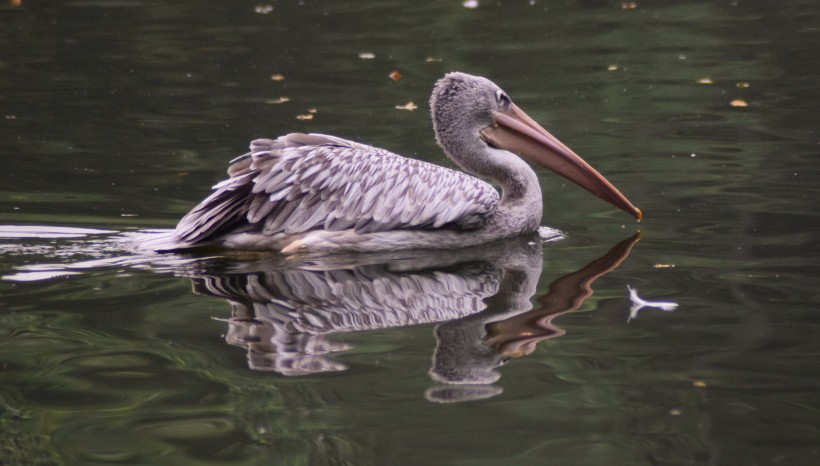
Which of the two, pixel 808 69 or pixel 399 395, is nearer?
pixel 399 395

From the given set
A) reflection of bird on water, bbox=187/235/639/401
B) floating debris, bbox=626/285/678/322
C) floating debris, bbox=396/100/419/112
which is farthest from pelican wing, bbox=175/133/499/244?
floating debris, bbox=396/100/419/112

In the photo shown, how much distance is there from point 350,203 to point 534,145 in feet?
4.27

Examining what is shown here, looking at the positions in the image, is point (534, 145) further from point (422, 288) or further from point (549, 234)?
point (422, 288)

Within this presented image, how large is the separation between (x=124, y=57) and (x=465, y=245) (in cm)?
674

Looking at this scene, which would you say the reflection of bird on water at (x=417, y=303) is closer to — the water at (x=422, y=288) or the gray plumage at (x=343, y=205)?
the water at (x=422, y=288)

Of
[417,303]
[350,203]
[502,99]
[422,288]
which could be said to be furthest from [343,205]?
[417,303]

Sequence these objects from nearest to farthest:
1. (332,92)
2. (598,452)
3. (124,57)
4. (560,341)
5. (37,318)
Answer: (598,452) → (560,341) → (37,318) → (332,92) → (124,57)

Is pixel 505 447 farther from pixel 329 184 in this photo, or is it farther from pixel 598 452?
pixel 329 184

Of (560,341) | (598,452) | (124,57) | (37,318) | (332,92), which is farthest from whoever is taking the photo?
(124,57)

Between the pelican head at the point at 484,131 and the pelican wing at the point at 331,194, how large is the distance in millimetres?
472

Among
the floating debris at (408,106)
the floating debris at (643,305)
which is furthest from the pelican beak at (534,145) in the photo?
the floating debris at (408,106)

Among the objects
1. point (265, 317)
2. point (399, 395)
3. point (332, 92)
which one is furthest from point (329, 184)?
point (332, 92)

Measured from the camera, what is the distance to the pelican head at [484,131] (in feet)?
23.4

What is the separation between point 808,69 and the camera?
34.7ft
